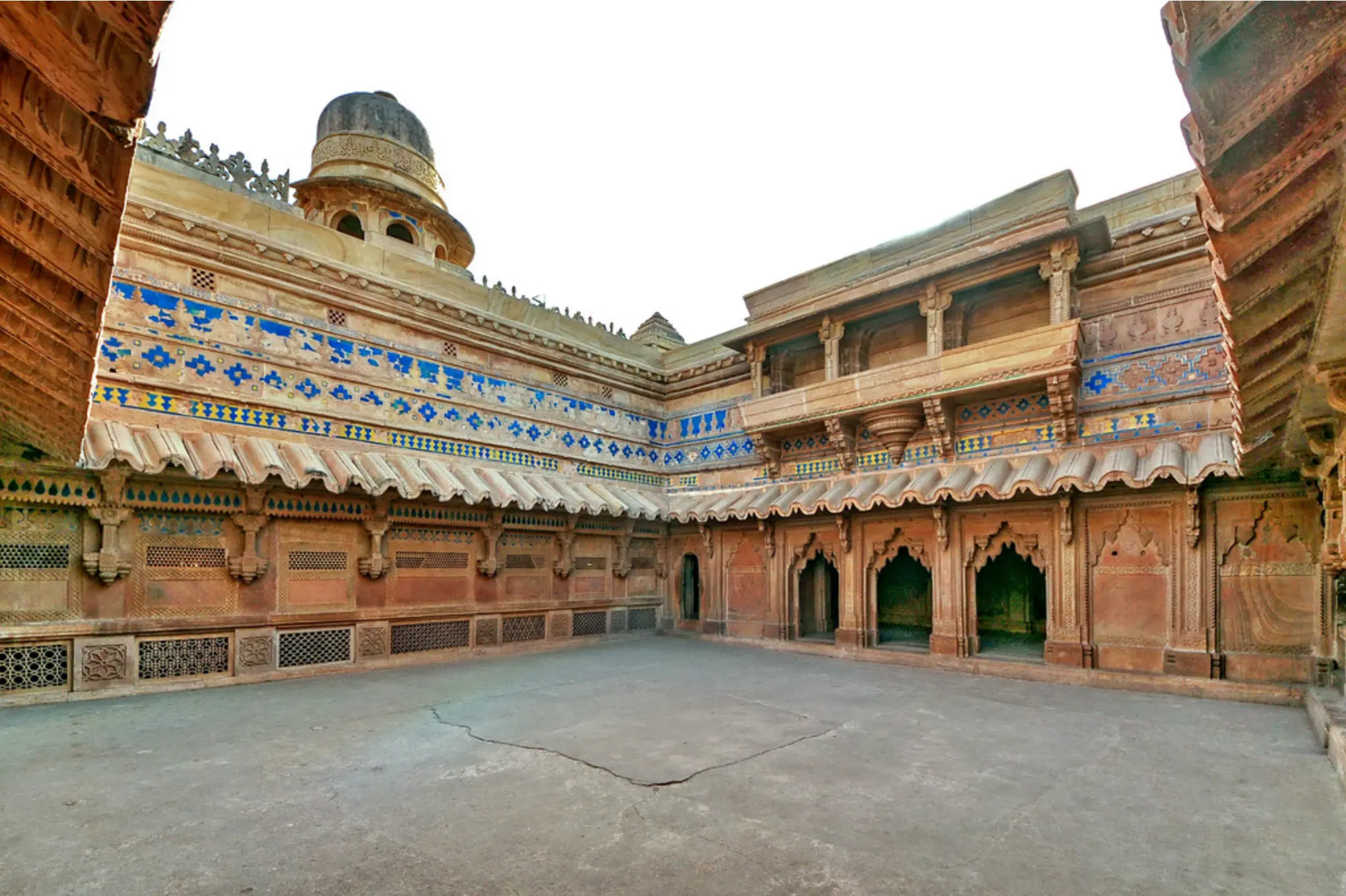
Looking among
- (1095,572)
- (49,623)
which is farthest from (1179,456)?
(49,623)

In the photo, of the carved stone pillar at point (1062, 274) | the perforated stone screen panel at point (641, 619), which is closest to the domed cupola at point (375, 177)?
the perforated stone screen panel at point (641, 619)

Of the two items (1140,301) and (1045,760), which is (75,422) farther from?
(1140,301)

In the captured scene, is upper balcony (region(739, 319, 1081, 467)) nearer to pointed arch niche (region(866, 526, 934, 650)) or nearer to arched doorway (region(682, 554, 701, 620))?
pointed arch niche (region(866, 526, 934, 650))

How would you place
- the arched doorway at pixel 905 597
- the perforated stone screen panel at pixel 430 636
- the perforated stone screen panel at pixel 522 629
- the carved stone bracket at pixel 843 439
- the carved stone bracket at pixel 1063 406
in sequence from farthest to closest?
the arched doorway at pixel 905 597, the carved stone bracket at pixel 843 439, the perforated stone screen panel at pixel 522 629, the perforated stone screen panel at pixel 430 636, the carved stone bracket at pixel 1063 406

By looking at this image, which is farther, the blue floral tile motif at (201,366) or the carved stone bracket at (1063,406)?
the carved stone bracket at (1063,406)

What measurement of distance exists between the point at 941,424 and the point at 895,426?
665 millimetres

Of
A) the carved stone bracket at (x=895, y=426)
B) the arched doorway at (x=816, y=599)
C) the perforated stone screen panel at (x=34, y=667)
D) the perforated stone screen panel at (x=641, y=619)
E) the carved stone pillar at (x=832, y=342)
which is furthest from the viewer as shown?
the perforated stone screen panel at (x=641, y=619)

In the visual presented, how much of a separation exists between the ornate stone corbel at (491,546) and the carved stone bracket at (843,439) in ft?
17.3

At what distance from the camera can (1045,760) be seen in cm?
470

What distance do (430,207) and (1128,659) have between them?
14942 millimetres

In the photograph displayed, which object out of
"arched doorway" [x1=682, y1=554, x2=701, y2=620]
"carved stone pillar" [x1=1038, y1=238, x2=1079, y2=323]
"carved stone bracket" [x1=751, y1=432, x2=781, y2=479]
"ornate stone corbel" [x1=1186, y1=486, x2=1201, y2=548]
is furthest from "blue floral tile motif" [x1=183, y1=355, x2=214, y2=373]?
"ornate stone corbel" [x1=1186, y1=486, x2=1201, y2=548]

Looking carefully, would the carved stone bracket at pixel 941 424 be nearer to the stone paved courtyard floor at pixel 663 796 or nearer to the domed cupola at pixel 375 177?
the stone paved courtyard floor at pixel 663 796

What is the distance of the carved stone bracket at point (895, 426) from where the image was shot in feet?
31.2

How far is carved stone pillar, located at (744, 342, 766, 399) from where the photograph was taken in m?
11.4
